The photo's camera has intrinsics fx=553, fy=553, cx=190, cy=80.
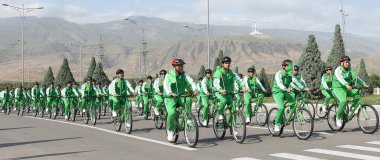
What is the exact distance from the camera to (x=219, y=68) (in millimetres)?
13984

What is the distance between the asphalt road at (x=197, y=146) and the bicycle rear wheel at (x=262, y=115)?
1.45 m

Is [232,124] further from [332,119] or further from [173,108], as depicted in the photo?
[332,119]

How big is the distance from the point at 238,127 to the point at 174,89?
175cm

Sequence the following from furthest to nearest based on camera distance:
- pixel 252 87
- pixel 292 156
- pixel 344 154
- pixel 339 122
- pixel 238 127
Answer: pixel 252 87
pixel 339 122
pixel 238 127
pixel 344 154
pixel 292 156

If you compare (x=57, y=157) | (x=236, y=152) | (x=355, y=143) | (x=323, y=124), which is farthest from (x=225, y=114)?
(x=323, y=124)

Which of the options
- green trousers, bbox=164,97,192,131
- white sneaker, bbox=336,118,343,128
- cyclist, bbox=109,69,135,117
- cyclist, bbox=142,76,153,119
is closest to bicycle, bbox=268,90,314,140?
white sneaker, bbox=336,118,343,128

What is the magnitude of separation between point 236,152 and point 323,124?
7.10m

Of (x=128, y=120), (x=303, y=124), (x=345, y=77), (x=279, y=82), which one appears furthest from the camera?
(x=128, y=120)

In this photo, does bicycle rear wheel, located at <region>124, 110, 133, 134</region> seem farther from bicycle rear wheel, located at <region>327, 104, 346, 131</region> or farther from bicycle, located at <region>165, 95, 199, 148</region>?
bicycle rear wheel, located at <region>327, 104, 346, 131</region>

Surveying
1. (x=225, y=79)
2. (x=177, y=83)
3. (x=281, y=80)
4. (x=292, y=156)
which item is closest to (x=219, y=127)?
(x=225, y=79)

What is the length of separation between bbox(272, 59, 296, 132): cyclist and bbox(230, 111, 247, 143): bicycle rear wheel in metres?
1.39

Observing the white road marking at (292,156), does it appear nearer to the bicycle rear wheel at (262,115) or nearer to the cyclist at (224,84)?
the cyclist at (224,84)

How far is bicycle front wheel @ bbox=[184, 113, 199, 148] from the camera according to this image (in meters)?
12.2

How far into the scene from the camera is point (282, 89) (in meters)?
13.8
